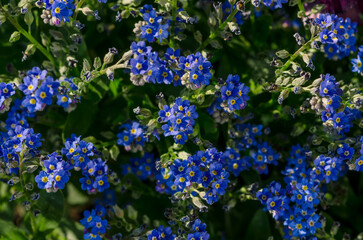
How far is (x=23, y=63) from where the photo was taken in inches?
115

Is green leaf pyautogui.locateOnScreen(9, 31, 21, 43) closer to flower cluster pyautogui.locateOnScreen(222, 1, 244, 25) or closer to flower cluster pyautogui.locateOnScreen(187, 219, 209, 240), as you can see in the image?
flower cluster pyautogui.locateOnScreen(222, 1, 244, 25)

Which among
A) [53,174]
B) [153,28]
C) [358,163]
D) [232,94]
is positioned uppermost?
[153,28]

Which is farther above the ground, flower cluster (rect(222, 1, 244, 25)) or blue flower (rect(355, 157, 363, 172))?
flower cluster (rect(222, 1, 244, 25))

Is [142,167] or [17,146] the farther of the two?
[142,167]

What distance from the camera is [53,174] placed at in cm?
229

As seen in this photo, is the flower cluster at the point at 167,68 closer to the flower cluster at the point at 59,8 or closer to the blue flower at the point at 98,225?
the flower cluster at the point at 59,8

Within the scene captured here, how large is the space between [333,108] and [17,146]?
1602mm

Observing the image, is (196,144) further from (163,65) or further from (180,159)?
(163,65)

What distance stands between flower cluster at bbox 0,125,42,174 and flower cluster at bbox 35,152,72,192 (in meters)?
0.13

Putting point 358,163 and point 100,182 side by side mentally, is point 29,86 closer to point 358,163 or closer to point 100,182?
point 100,182

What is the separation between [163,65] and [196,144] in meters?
0.54

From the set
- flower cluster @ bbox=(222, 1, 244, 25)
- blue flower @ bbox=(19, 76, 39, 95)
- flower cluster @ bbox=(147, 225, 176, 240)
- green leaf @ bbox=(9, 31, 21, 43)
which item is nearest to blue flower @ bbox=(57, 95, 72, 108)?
blue flower @ bbox=(19, 76, 39, 95)

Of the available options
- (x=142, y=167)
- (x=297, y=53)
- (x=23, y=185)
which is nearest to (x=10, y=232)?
(x=23, y=185)

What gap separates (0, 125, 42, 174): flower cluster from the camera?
236cm
